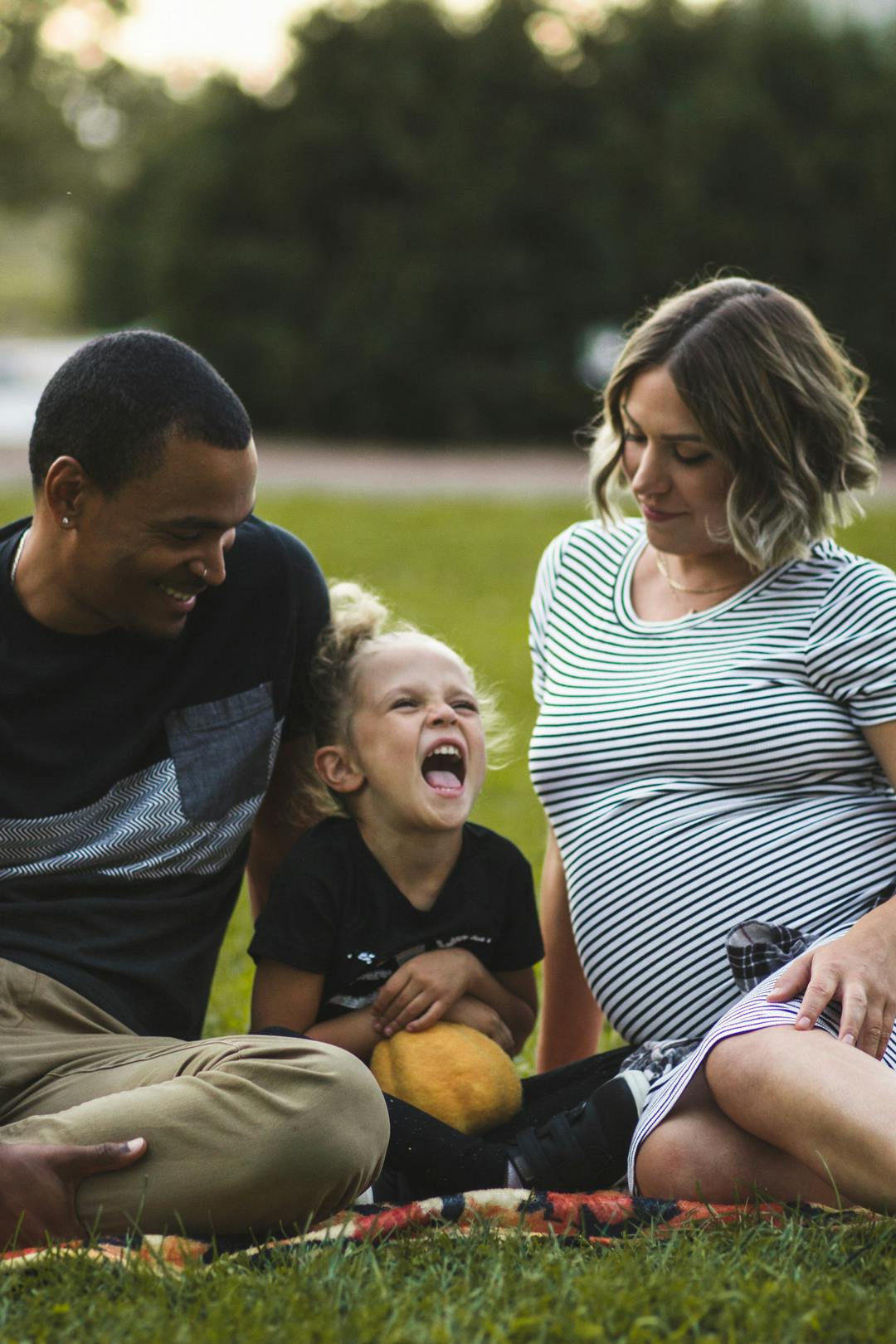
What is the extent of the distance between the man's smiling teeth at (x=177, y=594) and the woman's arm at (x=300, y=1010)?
2.43 ft

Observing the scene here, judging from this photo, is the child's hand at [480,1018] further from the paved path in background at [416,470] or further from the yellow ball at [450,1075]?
the paved path in background at [416,470]

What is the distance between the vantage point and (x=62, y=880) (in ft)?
10.2

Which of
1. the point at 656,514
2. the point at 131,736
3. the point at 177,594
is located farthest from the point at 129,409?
the point at 656,514

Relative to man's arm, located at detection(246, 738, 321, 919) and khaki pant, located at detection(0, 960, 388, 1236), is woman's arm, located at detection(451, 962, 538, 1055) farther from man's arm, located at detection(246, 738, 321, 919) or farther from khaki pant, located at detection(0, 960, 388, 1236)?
khaki pant, located at detection(0, 960, 388, 1236)

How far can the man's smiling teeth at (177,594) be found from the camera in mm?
3121

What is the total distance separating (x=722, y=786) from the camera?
3326 mm

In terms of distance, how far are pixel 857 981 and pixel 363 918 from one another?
3.26ft

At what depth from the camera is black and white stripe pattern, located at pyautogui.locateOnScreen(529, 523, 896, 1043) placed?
3.21 m

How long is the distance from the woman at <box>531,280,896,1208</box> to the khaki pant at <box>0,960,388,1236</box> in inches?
23.3

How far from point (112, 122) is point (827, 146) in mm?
16421

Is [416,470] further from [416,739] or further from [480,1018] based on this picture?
[480,1018]

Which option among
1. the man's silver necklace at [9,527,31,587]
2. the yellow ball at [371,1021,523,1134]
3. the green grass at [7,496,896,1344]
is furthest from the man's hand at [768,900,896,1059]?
the man's silver necklace at [9,527,31,587]

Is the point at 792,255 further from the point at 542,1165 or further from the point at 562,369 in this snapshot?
the point at 542,1165

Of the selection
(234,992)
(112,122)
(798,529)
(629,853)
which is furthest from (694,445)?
(112,122)
